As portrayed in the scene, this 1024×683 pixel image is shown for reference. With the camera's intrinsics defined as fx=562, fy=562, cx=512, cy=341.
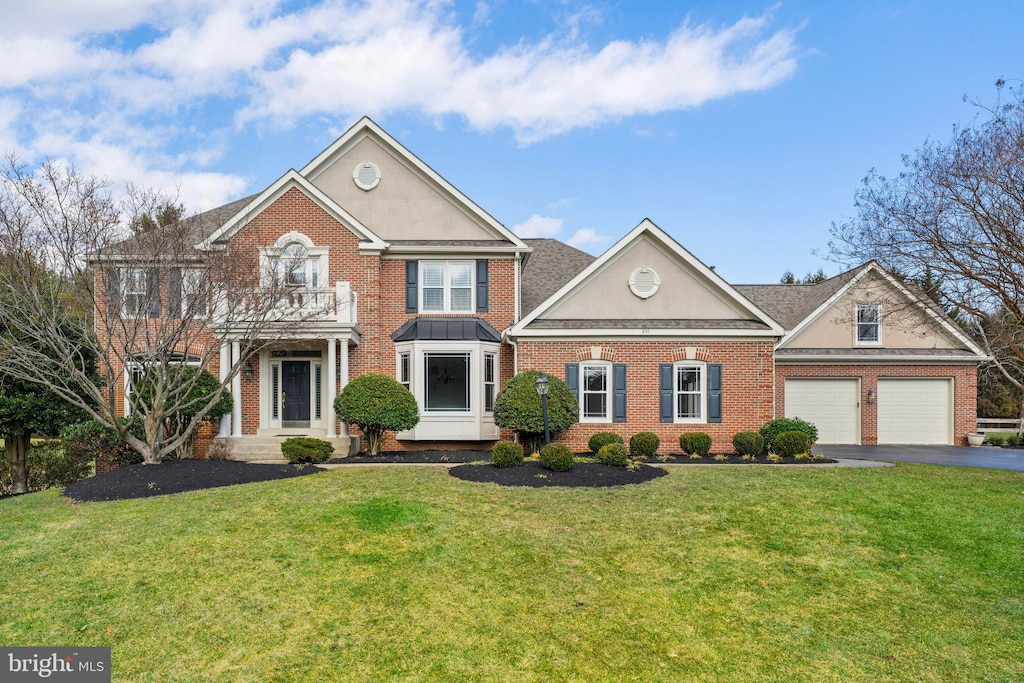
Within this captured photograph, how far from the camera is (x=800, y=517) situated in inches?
347

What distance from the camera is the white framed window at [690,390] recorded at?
1544cm

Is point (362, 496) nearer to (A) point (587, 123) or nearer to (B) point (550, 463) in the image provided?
(B) point (550, 463)

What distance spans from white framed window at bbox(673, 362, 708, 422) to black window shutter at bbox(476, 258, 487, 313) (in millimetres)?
5830

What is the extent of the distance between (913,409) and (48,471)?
26.6 metres

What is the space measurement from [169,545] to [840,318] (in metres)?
20.3

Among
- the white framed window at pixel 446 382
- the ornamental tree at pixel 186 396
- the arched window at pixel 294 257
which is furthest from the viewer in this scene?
the white framed window at pixel 446 382

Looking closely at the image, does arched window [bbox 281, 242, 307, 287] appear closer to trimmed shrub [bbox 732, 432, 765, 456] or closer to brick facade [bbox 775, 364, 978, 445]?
trimmed shrub [bbox 732, 432, 765, 456]

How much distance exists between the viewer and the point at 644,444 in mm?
14242

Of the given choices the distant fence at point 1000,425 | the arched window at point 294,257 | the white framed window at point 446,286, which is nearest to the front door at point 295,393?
the arched window at point 294,257

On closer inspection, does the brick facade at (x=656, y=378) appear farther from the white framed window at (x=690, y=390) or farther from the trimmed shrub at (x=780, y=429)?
the trimmed shrub at (x=780, y=429)

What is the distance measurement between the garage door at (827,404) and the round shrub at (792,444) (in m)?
5.73

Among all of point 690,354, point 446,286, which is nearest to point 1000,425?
point 690,354

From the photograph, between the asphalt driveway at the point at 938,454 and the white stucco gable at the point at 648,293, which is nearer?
the asphalt driveway at the point at 938,454

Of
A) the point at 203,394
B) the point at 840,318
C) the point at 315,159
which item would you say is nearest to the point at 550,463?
the point at 203,394
